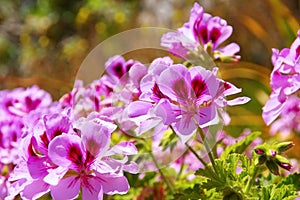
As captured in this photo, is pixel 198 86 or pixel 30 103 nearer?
pixel 198 86

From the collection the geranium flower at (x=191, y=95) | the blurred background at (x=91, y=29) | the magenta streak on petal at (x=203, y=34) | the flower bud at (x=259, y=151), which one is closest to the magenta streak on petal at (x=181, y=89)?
the geranium flower at (x=191, y=95)

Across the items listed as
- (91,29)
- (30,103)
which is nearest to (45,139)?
(30,103)

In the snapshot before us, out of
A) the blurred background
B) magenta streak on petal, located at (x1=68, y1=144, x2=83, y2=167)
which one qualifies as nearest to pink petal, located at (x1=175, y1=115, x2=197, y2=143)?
magenta streak on petal, located at (x1=68, y1=144, x2=83, y2=167)

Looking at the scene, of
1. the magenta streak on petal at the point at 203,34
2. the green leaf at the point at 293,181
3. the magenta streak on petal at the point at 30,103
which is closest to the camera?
the green leaf at the point at 293,181

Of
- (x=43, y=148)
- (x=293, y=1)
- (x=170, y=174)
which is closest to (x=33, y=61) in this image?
(x=293, y=1)

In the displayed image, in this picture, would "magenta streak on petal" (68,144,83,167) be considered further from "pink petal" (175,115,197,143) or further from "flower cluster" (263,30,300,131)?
"flower cluster" (263,30,300,131)

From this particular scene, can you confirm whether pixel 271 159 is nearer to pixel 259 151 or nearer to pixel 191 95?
pixel 259 151

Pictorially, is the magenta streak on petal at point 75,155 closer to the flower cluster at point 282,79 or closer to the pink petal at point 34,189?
the pink petal at point 34,189

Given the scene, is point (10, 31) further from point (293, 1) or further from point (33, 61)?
point (293, 1)

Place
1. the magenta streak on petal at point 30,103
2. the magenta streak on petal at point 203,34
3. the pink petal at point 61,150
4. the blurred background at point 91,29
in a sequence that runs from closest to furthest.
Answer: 1. the pink petal at point 61,150
2. the magenta streak on petal at point 203,34
3. the magenta streak on petal at point 30,103
4. the blurred background at point 91,29

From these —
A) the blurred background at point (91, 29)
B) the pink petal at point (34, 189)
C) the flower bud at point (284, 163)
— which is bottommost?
the flower bud at point (284, 163)
